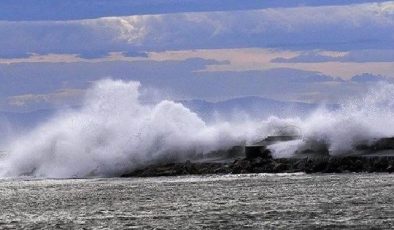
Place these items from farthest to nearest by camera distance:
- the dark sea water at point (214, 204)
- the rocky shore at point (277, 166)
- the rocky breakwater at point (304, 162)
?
the rocky breakwater at point (304, 162), the rocky shore at point (277, 166), the dark sea water at point (214, 204)

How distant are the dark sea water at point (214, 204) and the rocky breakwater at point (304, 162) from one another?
14.0 feet

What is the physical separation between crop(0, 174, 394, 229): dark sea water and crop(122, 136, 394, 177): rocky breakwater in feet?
14.0

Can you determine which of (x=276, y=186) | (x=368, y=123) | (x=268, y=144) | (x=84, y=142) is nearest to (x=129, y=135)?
(x=84, y=142)

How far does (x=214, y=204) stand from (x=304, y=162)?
105ft

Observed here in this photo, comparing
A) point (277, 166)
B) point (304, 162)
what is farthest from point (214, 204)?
point (277, 166)

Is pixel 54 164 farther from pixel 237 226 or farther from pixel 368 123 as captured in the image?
pixel 237 226

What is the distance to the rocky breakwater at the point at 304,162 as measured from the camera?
285ft

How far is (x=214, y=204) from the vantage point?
6025 centimetres

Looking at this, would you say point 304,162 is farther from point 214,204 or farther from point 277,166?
point 214,204

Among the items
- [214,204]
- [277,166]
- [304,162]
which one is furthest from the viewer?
[277,166]

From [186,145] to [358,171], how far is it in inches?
1038

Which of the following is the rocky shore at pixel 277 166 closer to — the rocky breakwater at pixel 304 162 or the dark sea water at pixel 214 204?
the rocky breakwater at pixel 304 162

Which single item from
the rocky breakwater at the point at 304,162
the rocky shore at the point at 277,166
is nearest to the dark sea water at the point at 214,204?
the rocky shore at the point at 277,166

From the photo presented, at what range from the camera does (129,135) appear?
112 meters
